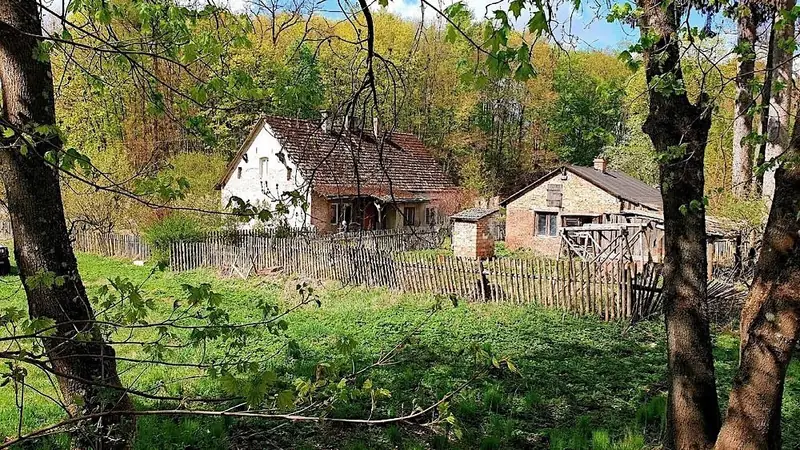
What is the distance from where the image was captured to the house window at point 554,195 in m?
25.3

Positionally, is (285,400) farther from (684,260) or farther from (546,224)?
(546,224)

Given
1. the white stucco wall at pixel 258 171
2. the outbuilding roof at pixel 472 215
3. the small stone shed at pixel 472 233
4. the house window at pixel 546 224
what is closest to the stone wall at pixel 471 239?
the small stone shed at pixel 472 233

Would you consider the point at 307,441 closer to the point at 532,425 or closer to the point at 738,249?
the point at 532,425

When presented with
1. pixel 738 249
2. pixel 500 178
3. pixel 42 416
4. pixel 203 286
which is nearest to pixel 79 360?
pixel 203 286

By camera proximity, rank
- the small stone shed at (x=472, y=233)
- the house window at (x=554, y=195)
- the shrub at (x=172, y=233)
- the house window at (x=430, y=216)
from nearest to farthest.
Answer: the shrub at (x=172, y=233), the small stone shed at (x=472, y=233), the house window at (x=554, y=195), the house window at (x=430, y=216)

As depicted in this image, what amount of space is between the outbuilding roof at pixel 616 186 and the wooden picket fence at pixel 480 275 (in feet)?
31.2

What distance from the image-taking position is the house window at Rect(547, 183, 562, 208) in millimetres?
25266

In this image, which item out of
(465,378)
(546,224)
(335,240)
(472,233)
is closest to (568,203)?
(546,224)

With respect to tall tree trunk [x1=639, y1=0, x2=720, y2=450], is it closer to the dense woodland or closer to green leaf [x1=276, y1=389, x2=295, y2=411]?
the dense woodland

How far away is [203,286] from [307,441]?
123 inches

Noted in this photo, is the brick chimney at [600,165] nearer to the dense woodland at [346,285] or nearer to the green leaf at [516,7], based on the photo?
the dense woodland at [346,285]

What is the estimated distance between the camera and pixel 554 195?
2536 cm

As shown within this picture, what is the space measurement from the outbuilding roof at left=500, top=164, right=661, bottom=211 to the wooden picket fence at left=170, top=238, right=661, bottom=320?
9.51 meters

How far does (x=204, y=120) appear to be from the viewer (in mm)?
4066
